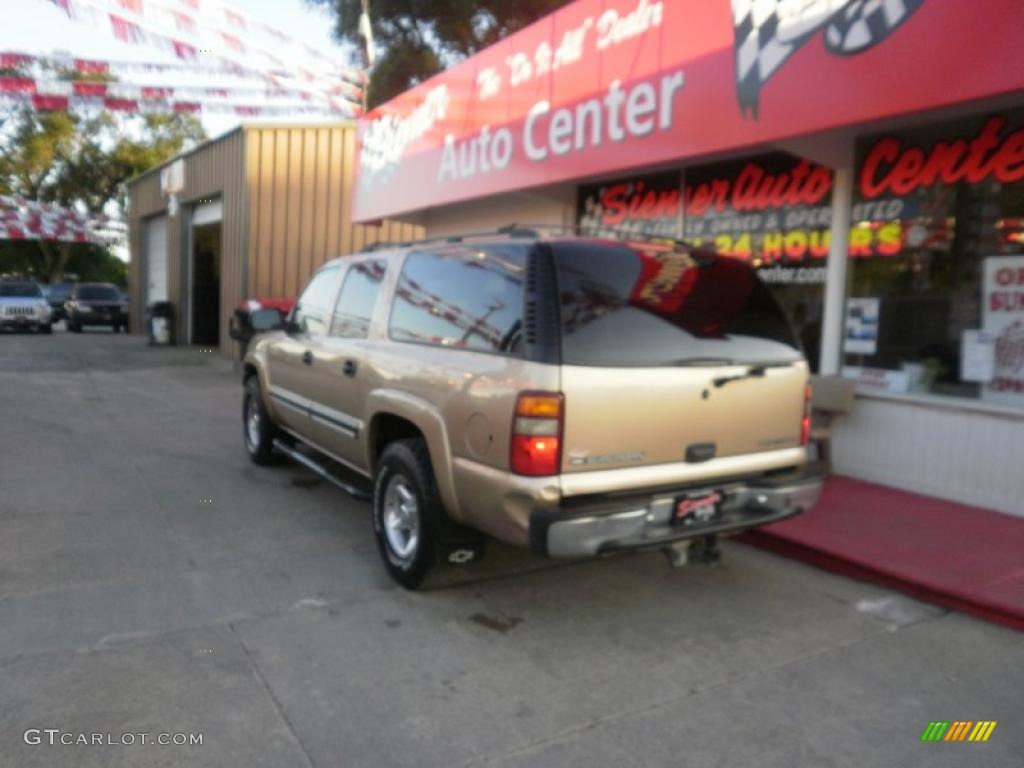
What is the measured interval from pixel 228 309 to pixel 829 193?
13360 mm

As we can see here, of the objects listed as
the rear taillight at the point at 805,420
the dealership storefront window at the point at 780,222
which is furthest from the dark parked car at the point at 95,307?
the rear taillight at the point at 805,420

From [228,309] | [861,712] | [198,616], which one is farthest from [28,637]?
[228,309]

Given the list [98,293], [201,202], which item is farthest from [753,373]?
[98,293]

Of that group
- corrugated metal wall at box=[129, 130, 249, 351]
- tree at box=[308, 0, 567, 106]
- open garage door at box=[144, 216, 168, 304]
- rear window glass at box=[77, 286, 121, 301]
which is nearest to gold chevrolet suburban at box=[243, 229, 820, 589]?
corrugated metal wall at box=[129, 130, 249, 351]

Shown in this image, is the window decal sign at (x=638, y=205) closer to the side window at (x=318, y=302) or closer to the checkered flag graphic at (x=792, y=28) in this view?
the checkered flag graphic at (x=792, y=28)

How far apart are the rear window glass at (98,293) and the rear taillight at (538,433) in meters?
26.7

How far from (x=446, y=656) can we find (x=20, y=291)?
82.8 ft

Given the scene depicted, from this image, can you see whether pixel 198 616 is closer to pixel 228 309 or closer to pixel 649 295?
pixel 649 295

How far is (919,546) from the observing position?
5094 mm

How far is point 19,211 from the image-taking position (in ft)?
101

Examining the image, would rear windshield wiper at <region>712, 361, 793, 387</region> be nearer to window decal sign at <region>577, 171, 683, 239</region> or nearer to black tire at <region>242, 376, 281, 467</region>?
window decal sign at <region>577, 171, 683, 239</region>

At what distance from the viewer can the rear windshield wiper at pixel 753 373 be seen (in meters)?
3.91

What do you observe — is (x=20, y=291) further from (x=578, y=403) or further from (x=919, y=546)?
(x=919, y=546)

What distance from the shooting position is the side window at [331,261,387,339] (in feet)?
17.2
